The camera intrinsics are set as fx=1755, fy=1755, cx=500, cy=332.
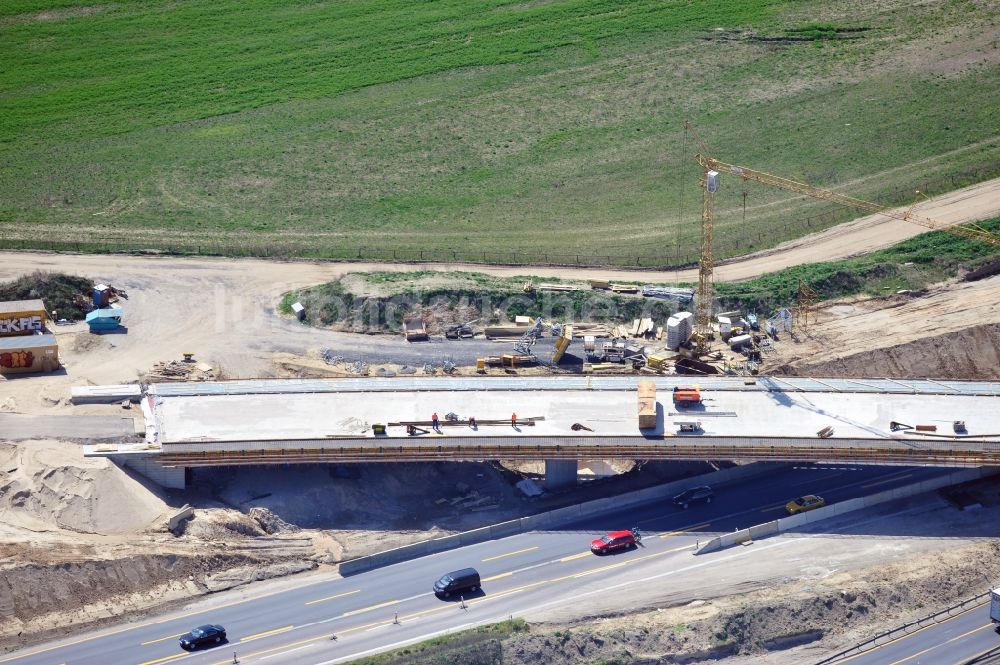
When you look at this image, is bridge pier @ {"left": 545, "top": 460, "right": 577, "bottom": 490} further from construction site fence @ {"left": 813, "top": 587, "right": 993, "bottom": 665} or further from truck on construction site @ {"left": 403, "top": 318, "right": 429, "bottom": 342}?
truck on construction site @ {"left": 403, "top": 318, "right": 429, "bottom": 342}

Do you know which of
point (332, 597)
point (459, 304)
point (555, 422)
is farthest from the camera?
point (459, 304)

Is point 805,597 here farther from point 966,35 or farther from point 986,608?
point 966,35

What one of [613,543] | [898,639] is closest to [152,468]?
[613,543]

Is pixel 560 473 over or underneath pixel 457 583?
over

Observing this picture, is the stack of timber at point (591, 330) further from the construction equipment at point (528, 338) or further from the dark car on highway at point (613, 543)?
the dark car on highway at point (613, 543)

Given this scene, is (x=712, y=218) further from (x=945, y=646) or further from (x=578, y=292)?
(x=945, y=646)

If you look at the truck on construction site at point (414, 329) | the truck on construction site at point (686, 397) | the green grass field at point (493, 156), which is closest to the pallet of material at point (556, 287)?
the green grass field at point (493, 156)
